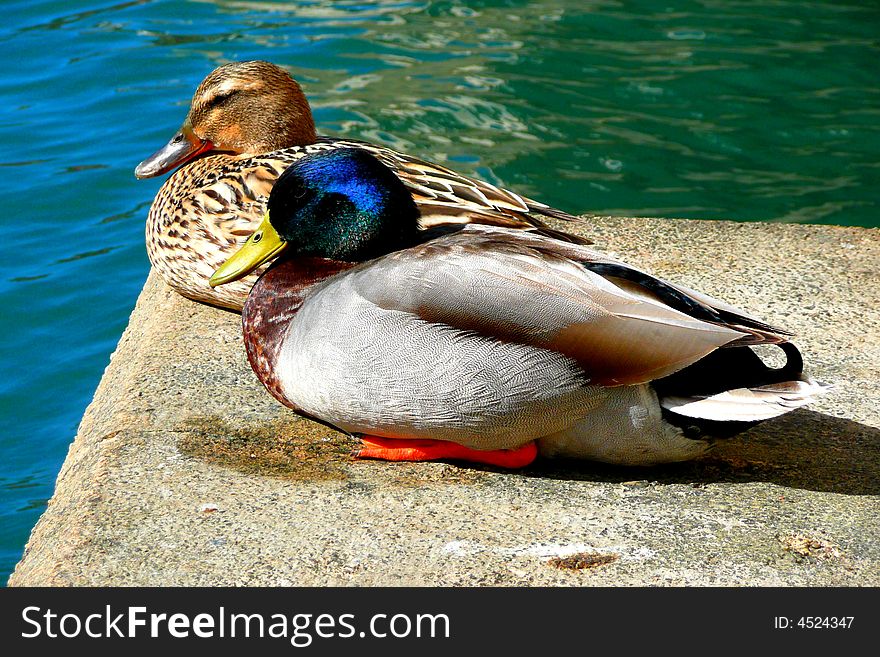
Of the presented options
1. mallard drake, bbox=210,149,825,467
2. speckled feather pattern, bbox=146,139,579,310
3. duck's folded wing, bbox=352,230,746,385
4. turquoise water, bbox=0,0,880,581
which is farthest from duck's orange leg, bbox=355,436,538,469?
turquoise water, bbox=0,0,880,581

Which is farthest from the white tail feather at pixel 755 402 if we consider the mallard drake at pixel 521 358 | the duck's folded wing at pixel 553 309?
the duck's folded wing at pixel 553 309

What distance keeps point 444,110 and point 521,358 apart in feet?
19.0

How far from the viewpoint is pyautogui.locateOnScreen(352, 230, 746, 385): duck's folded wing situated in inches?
128

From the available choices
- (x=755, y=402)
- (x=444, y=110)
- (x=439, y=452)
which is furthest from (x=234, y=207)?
(x=444, y=110)

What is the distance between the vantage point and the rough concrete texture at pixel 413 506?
3191mm

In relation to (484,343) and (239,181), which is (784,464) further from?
(239,181)

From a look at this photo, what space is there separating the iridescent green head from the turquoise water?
2.78 metres

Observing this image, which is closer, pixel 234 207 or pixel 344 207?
pixel 344 207

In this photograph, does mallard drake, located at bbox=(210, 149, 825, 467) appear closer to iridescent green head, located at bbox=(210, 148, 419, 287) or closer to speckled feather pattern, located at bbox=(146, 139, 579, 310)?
iridescent green head, located at bbox=(210, 148, 419, 287)

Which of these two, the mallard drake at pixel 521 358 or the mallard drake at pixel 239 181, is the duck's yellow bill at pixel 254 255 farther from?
the mallard drake at pixel 239 181

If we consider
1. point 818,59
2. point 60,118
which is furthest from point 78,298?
point 818,59

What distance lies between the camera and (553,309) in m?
3.32

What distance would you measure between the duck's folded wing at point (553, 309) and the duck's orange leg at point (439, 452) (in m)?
0.42
